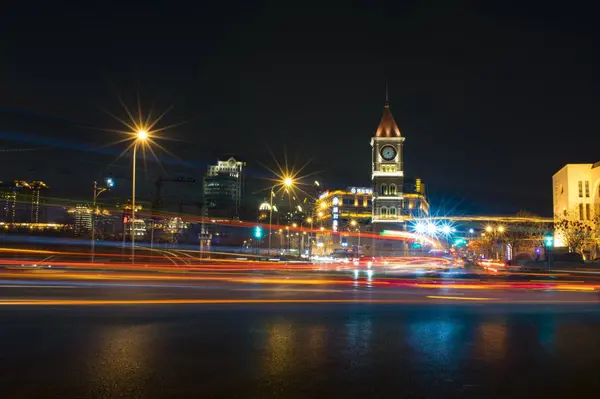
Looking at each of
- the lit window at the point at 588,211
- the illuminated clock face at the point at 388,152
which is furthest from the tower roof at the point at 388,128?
the lit window at the point at 588,211

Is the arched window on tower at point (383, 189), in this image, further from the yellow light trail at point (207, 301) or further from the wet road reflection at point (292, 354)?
the wet road reflection at point (292, 354)

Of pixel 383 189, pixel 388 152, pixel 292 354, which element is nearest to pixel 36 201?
pixel 383 189

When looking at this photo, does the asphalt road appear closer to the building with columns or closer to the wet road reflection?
the wet road reflection

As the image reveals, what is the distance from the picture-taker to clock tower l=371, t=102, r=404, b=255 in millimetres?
124625

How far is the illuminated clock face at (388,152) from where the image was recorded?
124500 millimetres

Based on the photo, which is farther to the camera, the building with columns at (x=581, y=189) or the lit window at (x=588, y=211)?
the building with columns at (x=581, y=189)

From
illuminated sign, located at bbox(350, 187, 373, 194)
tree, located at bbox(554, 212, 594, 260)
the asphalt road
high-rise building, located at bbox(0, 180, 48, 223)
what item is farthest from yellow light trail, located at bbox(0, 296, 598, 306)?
illuminated sign, located at bbox(350, 187, 373, 194)

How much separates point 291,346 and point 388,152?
11900 centimetres

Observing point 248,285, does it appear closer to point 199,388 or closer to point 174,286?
point 174,286

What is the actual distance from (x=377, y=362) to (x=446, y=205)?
196 meters

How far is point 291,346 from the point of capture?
28.6 feet

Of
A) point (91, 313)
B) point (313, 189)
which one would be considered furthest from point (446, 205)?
point (91, 313)

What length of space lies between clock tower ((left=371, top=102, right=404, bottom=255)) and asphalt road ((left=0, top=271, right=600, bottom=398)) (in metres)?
110

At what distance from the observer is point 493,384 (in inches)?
259
